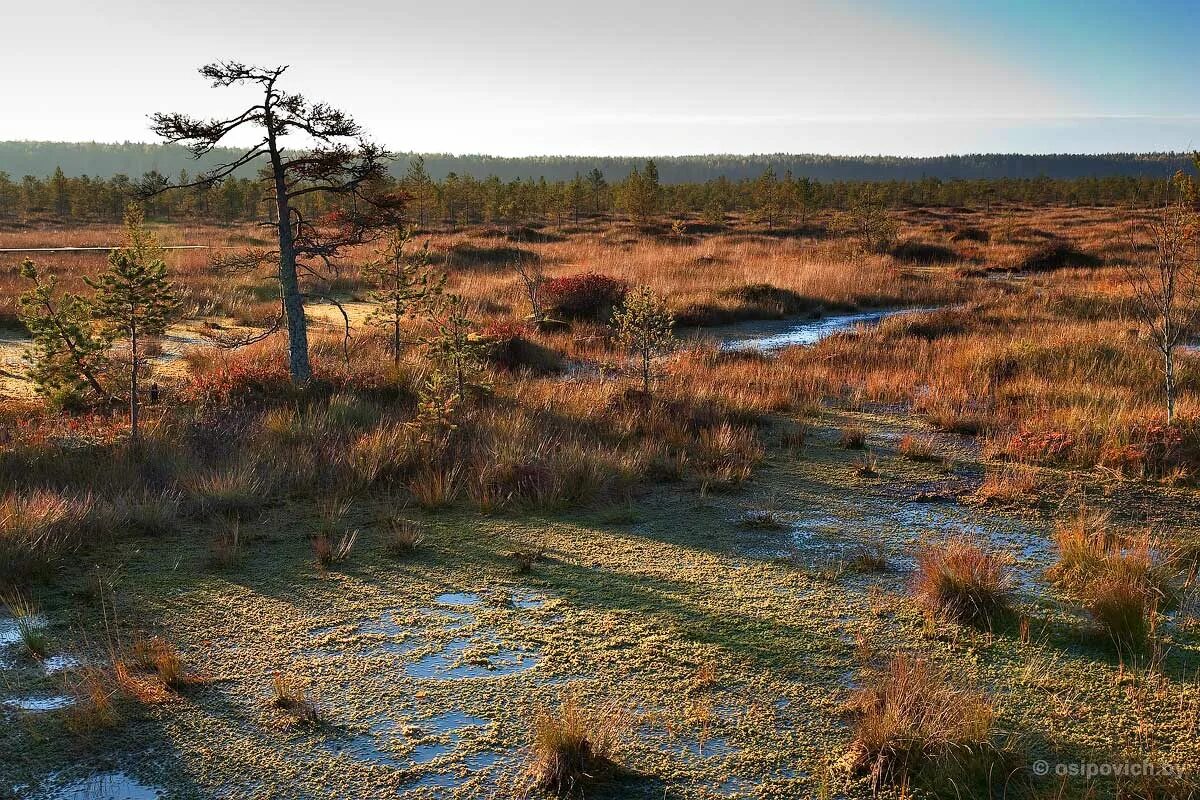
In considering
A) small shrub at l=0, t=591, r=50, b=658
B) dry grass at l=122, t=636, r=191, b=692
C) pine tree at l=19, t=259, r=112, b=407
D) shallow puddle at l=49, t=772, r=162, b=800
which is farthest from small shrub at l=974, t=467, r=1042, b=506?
pine tree at l=19, t=259, r=112, b=407

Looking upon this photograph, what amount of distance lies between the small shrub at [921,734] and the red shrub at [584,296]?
42.0ft

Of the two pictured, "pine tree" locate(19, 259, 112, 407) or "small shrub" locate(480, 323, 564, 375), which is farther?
"small shrub" locate(480, 323, 564, 375)

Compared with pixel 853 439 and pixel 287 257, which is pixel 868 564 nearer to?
pixel 853 439

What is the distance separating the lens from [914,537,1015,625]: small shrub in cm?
427

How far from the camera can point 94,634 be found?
403 cm

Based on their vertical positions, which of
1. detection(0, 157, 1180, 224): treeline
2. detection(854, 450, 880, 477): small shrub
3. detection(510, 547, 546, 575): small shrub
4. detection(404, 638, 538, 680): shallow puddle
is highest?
detection(0, 157, 1180, 224): treeline

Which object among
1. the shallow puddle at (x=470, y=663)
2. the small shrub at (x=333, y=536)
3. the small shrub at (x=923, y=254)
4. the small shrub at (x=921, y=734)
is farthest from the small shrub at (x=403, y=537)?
the small shrub at (x=923, y=254)

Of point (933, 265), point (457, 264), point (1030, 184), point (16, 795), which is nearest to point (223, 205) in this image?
point (457, 264)

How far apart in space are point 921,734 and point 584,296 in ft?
45.1

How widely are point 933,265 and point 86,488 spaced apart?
2527 cm

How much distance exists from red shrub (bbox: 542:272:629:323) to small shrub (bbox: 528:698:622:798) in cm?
1292

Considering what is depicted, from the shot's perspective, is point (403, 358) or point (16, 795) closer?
point (16, 795)

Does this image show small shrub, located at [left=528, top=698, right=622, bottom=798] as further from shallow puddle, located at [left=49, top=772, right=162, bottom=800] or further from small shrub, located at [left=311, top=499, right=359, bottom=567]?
small shrub, located at [left=311, top=499, right=359, bottom=567]

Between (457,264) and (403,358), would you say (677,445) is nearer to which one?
(403,358)
